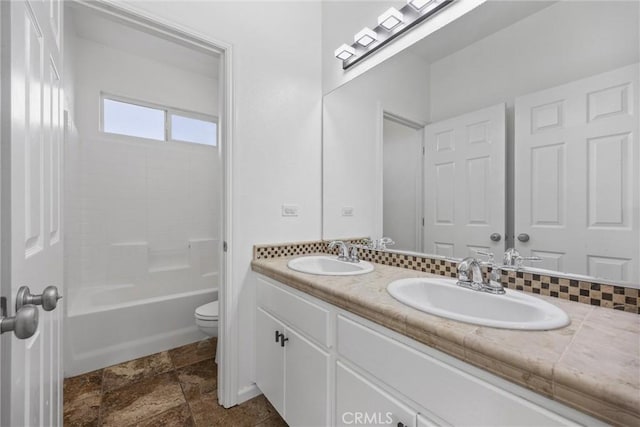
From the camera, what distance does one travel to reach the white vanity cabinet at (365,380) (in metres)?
0.56

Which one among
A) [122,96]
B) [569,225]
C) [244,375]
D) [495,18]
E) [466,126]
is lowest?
[244,375]

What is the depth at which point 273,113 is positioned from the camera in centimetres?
169

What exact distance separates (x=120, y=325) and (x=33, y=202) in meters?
1.75

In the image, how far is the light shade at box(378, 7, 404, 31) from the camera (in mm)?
1365

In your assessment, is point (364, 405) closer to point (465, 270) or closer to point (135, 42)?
point (465, 270)

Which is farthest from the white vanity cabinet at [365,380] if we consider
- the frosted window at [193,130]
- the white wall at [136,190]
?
the frosted window at [193,130]

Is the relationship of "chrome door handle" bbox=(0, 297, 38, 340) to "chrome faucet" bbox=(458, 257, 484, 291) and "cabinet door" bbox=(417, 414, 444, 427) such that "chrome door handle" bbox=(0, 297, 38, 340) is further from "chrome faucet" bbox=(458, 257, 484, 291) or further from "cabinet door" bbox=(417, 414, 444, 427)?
"chrome faucet" bbox=(458, 257, 484, 291)

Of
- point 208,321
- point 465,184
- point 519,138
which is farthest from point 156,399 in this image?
point 519,138

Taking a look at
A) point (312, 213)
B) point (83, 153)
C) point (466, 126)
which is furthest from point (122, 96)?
point (466, 126)

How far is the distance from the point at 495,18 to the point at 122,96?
2.88 m

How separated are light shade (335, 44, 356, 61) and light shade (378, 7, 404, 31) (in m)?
0.25

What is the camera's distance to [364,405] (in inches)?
34.1

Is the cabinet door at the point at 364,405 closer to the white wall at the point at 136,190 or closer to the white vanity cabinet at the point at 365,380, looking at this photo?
the white vanity cabinet at the point at 365,380

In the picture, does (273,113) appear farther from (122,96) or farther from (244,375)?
(122,96)
